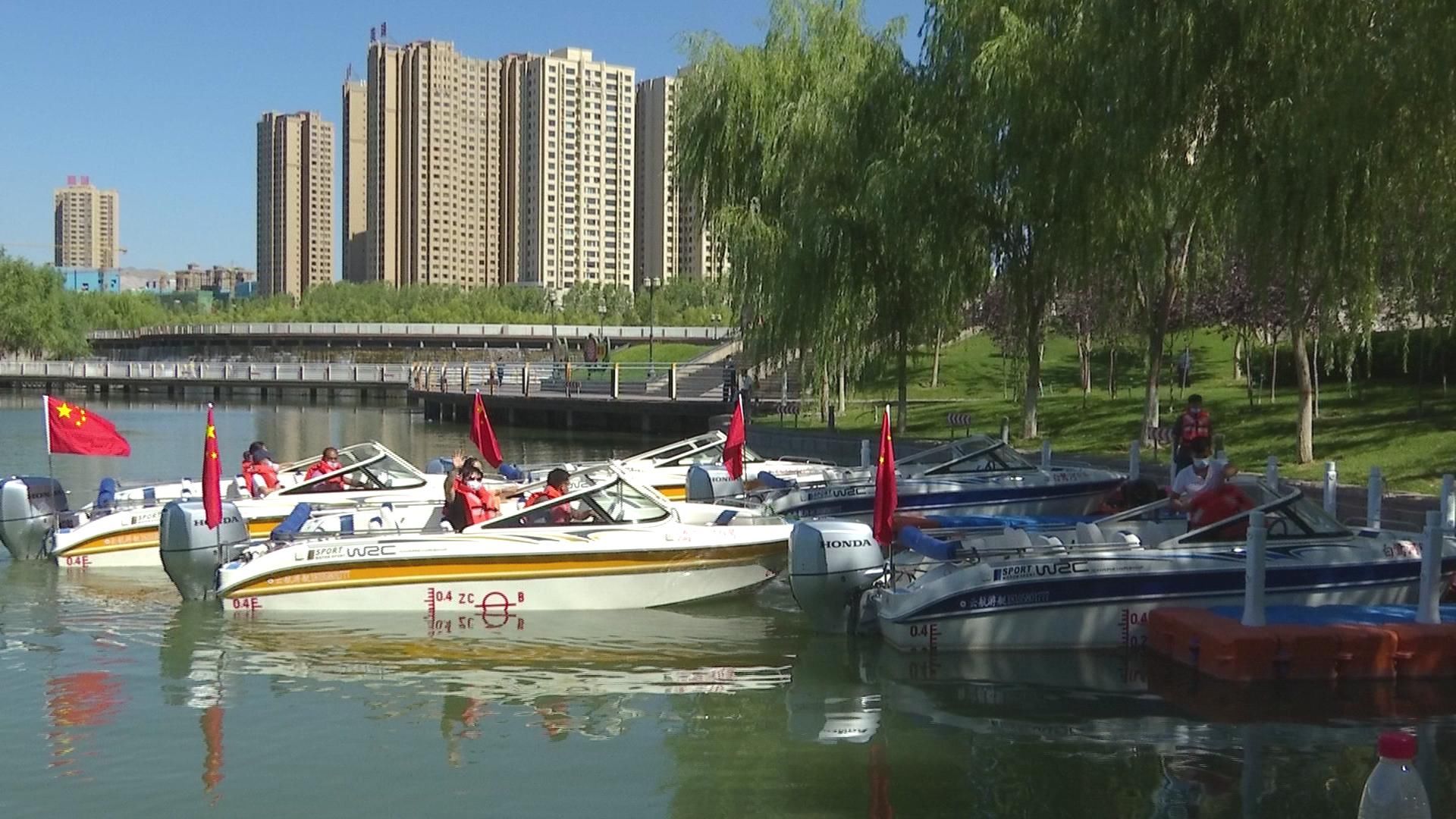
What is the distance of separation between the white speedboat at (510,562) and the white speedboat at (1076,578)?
7.44ft

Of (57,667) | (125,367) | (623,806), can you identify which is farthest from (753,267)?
(125,367)

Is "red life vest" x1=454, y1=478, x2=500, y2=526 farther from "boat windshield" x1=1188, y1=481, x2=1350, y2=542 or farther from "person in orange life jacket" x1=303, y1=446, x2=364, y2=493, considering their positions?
"boat windshield" x1=1188, y1=481, x2=1350, y2=542

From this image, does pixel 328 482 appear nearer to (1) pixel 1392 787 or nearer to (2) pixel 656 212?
(1) pixel 1392 787

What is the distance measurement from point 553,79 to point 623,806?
15894cm

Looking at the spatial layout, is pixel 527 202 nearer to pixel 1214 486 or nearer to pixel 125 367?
pixel 125 367

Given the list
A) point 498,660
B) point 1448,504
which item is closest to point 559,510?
point 498,660

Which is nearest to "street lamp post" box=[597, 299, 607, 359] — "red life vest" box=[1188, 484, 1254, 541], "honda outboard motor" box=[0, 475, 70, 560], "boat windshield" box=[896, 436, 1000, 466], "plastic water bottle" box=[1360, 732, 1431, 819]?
"boat windshield" box=[896, 436, 1000, 466]

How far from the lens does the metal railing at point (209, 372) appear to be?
8512cm

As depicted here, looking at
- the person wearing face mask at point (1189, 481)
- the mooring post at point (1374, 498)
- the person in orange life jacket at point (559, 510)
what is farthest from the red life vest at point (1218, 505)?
the person in orange life jacket at point (559, 510)

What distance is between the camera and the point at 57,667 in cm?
1331

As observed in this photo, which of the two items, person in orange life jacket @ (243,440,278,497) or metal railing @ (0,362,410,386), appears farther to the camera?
metal railing @ (0,362,410,386)

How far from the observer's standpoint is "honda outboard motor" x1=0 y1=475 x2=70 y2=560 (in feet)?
63.5

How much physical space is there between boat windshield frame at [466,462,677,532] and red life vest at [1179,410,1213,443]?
23.5ft

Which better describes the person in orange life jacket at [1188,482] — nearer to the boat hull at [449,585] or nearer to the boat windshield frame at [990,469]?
the boat windshield frame at [990,469]
